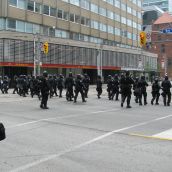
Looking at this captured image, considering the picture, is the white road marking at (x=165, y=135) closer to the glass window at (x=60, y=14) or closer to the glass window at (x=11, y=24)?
the glass window at (x=11, y=24)

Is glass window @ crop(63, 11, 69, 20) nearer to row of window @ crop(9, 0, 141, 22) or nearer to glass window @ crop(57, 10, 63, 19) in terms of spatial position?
glass window @ crop(57, 10, 63, 19)

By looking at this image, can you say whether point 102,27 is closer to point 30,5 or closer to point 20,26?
point 30,5

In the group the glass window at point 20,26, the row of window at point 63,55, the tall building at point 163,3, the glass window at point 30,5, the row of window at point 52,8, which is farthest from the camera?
the tall building at point 163,3

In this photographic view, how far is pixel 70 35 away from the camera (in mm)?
63375

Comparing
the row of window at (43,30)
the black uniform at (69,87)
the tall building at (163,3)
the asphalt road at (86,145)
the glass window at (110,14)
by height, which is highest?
the tall building at (163,3)

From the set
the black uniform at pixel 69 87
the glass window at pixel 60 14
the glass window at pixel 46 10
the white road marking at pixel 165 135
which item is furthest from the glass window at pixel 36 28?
the white road marking at pixel 165 135

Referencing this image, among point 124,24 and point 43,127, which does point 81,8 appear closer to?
point 124,24

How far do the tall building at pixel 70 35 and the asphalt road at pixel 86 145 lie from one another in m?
32.5

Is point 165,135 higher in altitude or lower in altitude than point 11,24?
lower

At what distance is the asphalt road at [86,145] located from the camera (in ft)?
23.4

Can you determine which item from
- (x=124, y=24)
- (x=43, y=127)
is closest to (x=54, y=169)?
(x=43, y=127)

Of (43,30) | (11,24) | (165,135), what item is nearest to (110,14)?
(43,30)

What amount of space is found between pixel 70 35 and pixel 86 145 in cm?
5519

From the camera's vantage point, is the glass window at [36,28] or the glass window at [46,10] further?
the glass window at [46,10]
